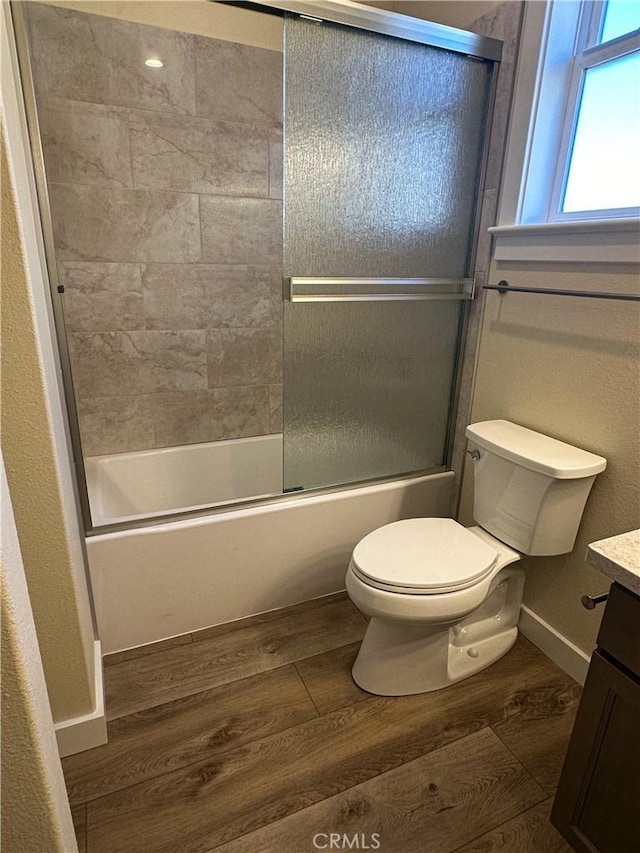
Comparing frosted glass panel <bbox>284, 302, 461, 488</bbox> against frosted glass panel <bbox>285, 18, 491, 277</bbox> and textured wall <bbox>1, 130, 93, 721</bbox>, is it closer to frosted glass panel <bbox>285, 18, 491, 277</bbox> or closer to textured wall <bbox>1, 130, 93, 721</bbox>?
frosted glass panel <bbox>285, 18, 491, 277</bbox>

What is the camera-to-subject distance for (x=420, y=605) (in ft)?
4.79

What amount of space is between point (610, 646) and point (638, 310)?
2.97 ft

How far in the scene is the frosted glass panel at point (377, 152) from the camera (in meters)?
1.57

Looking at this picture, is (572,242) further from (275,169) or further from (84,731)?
(84,731)

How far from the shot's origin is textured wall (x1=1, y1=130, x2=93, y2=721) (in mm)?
1000

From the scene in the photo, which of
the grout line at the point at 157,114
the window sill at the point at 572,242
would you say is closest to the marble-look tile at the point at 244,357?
the grout line at the point at 157,114

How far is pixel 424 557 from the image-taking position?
62.2 inches

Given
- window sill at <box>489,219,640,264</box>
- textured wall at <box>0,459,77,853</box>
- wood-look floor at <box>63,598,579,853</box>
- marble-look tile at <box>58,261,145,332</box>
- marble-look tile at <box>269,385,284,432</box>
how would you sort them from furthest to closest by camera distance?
1. marble-look tile at <box>269,385,284,432</box>
2. marble-look tile at <box>58,261,145,332</box>
3. window sill at <box>489,219,640,264</box>
4. wood-look floor at <box>63,598,579,853</box>
5. textured wall at <box>0,459,77,853</box>

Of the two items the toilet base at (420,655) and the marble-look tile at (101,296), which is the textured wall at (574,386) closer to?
the toilet base at (420,655)

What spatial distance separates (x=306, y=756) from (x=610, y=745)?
795 mm

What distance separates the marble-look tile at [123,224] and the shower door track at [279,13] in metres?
0.79

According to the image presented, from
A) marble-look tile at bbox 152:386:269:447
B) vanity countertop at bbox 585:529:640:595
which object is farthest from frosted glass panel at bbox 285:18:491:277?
vanity countertop at bbox 585:529:640:595

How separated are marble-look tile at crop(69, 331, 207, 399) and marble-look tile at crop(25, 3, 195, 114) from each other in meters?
0.93

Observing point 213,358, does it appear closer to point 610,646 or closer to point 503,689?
point 503,689
